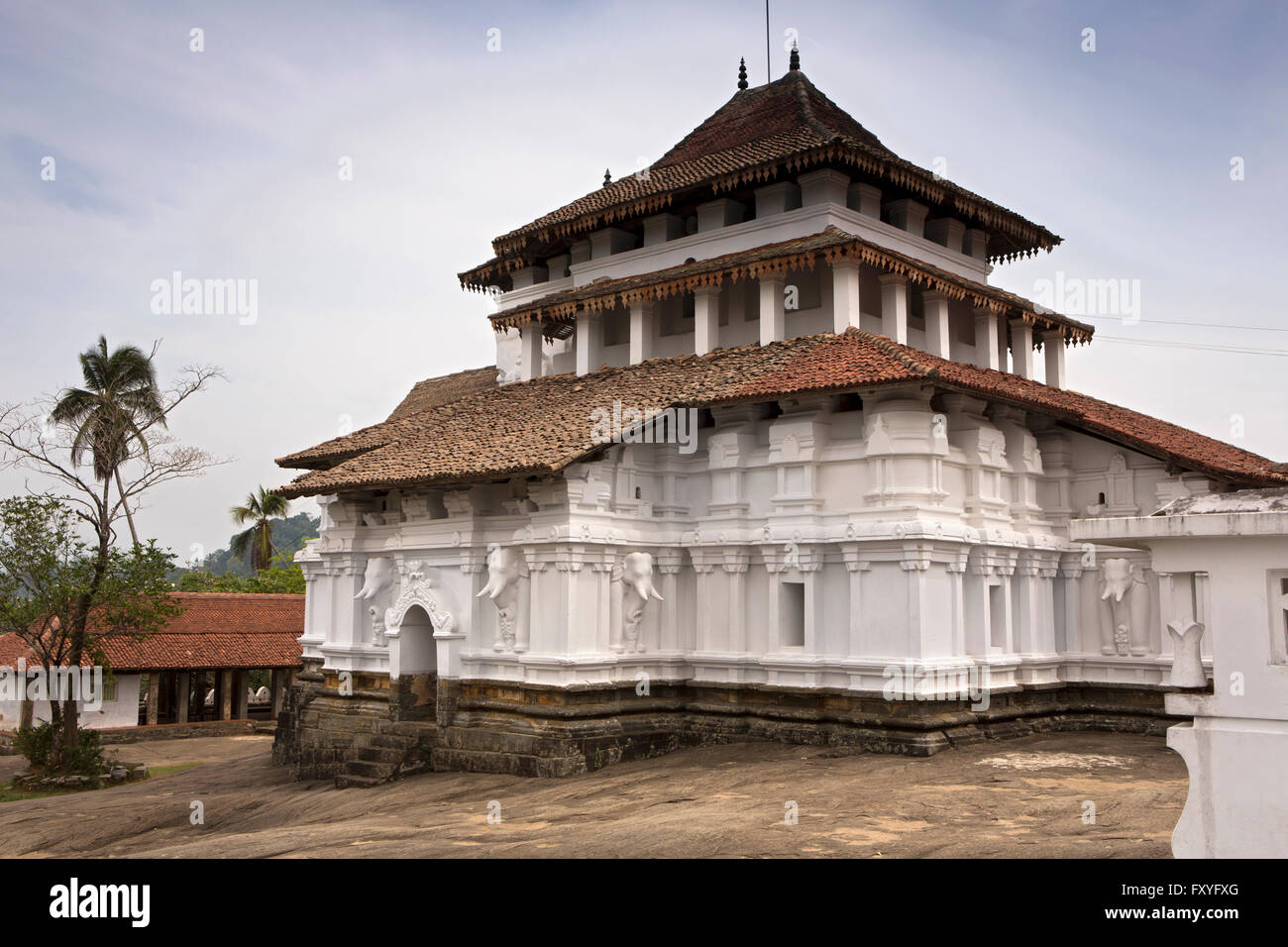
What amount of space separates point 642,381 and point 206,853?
35.5 feet

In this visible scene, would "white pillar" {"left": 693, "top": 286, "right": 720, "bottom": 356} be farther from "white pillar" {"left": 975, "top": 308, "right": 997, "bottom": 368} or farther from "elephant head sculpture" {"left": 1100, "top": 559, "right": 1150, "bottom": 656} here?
"elephant head sculpture" {"left": 1100, "top": 559, "right": 1150, "bottom": 656}

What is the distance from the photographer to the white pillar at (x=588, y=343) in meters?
22.6

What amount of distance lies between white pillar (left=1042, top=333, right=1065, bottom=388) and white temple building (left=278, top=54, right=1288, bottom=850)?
4.08ft

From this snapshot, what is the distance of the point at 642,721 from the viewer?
59.6 ft

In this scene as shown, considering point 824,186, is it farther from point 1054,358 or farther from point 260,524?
point 260,524

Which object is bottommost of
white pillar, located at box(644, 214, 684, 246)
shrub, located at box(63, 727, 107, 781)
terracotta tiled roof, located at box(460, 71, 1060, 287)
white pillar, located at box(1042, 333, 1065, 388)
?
shrub, located at box(63, 727, 107, 781)

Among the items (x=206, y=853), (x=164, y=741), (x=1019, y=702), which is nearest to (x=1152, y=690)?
(x=1019, y=702)

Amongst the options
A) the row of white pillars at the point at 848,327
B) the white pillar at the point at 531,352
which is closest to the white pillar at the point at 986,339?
the row of white pillars at the point at 848,327

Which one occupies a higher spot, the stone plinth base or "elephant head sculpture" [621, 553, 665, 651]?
"elephant head sculpture" [621, 553, 665, 651]

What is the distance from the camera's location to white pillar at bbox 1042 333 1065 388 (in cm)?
2372

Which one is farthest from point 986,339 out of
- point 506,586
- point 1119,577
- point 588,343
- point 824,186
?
point 506,586

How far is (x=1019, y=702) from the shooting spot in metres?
18.5

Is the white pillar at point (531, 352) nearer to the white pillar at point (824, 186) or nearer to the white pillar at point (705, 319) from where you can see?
the white pillar at point (705, 319)

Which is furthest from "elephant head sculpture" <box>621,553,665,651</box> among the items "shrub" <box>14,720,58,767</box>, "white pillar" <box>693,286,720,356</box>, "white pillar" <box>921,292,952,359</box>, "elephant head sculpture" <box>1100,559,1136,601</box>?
"shrub" <box>14,720,58,767</box>
